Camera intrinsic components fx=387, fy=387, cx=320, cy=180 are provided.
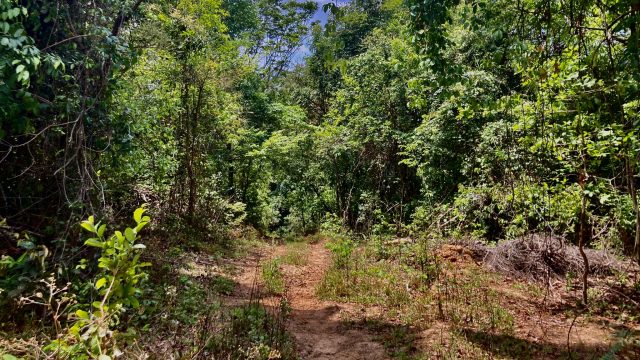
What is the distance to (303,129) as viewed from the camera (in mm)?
17516

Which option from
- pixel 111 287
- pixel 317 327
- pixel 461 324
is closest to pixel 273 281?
pixel 317 327

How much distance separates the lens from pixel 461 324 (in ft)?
16.0

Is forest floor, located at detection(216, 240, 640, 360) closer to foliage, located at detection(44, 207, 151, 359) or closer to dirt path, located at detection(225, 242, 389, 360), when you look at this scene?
dirt path, located at detection(225, 242, 389, 360)

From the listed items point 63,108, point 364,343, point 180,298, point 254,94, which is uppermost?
point 254,94

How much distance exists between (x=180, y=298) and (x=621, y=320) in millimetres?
5885

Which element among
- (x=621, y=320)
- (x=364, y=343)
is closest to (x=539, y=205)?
(x=621, y=320)

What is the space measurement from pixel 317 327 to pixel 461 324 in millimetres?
1833

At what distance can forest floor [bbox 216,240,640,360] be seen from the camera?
4.23 m

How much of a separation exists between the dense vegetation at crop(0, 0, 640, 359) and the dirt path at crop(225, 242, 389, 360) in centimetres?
36

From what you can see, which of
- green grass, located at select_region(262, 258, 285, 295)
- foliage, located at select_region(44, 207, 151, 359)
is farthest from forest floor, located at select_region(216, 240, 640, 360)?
foliage, located at select_region(44, 207, 151, 359)

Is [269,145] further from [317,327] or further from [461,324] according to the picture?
[461,324]

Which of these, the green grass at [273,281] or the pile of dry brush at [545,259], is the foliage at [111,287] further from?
A: the pile of dry brush at [545,259]

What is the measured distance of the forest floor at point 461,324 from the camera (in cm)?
423

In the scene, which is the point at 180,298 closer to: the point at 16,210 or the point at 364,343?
the point at 16,210
